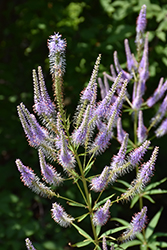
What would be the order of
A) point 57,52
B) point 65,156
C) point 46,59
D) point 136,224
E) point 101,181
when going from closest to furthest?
point 57,52 < point 65,156 < point 101,181 < point 136,224 < point 46,59

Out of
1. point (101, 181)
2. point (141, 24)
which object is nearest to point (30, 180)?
point (101, 181)

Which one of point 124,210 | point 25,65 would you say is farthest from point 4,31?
point 124,210

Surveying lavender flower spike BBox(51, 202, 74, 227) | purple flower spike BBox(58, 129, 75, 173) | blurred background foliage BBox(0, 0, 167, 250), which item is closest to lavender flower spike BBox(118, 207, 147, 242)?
lavender flower spike BBox(51, 202, 74, 227)

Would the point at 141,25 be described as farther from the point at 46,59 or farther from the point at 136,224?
the point at 136,224

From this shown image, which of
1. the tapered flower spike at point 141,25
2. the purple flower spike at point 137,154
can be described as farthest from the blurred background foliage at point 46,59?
the purple flower spike at point 137,154

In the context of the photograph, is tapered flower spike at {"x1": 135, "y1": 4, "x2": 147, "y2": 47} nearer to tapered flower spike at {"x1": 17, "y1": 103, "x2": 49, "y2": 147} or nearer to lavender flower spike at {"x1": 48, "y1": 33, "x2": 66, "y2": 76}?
lavender flower spike at {"x1": 48, "y1": 33, "x2": 66, "y2": 76}

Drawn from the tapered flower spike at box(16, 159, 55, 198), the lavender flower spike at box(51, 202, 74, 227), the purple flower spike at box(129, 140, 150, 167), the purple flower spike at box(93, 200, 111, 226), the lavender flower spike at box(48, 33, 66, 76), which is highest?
the lavender flower spike at box(48, 33, 66, 76)

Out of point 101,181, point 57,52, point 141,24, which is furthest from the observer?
point 141,24

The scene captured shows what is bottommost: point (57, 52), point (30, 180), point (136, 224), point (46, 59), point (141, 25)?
point (136, 224)

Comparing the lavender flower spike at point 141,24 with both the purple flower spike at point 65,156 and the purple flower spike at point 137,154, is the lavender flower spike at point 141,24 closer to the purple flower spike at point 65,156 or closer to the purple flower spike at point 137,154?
the purple flower spike at point 137,154
